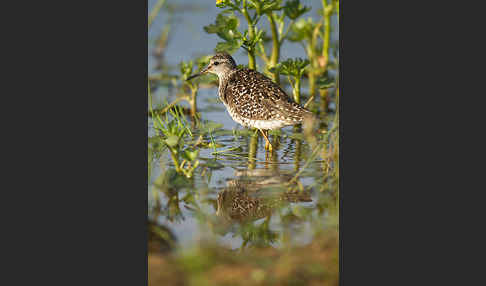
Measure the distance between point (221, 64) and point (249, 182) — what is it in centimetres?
270

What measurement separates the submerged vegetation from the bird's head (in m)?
0.17

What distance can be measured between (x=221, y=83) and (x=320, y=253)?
4183mm

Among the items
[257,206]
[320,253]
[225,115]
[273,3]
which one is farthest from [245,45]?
[320,253]

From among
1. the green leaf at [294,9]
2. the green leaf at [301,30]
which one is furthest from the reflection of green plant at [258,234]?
the green leaf at [301,30]

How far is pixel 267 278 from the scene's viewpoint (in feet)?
14.1

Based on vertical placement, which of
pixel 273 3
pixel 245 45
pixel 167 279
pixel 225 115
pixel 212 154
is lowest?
pixel 167 279

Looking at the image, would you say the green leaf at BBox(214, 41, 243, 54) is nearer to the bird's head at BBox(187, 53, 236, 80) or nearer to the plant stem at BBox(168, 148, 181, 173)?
the bird's head at BBox(187, 53, 236, 80)

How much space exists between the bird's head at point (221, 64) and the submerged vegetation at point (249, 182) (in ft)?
0.56

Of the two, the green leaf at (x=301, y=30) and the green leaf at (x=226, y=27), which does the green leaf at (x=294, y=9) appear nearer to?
the green leaf at (x=301, y=30)

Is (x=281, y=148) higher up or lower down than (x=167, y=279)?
higher up

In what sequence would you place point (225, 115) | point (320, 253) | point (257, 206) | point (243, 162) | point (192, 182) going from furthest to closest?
point (225, 115), point (243, 162), point (192, 182), point (257, 206), point (320, 253)

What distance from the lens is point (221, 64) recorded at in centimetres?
832

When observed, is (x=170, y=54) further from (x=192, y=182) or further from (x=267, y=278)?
(x=267, y=278)

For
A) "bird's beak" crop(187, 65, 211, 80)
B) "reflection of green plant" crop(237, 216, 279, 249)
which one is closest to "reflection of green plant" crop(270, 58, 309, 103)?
"bird's beak" crop(187, 65, 211, 80)
